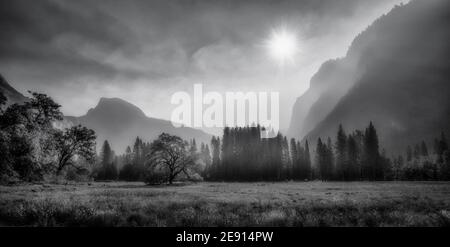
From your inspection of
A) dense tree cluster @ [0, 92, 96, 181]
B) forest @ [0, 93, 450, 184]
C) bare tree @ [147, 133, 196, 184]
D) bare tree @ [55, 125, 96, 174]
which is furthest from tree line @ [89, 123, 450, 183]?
dense tree cluster @ [0, 92, 96, 181]

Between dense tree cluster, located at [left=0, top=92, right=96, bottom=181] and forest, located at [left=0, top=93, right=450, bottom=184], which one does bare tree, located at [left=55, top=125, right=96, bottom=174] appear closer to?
forest, located at [left=0, top=93, right=450, bottom=184]

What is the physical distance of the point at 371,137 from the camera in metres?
90.4

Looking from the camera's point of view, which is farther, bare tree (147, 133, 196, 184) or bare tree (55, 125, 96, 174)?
bare tree (147, 133, 196, 184)

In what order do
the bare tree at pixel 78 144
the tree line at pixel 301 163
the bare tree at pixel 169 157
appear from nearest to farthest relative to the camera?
the bare tree at pixel 78 144
the bare tree at pixel 169 157
the tree line at pixel 301 163

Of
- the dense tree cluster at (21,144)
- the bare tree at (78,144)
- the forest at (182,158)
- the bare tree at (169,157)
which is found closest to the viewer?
the dense tree cluster at (21,144)

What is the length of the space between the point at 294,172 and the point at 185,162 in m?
53.3

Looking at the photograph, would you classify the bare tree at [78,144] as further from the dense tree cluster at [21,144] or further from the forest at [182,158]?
the dense tree cluster at [21,144]

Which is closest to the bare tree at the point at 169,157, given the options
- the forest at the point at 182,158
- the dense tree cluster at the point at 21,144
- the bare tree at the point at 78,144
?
the forest at the point at 182,158

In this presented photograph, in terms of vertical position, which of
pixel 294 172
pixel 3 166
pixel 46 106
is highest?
pixel 46 106

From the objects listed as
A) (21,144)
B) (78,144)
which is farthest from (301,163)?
(21,144)

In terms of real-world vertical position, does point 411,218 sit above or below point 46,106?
below

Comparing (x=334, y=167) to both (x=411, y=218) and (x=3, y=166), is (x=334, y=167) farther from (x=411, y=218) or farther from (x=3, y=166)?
(x=3, y=166)

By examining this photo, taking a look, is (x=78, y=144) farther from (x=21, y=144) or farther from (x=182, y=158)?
(x=21, y=144)
